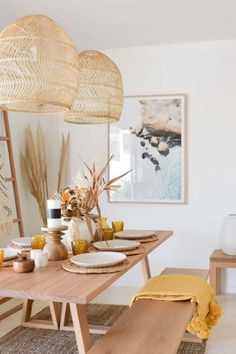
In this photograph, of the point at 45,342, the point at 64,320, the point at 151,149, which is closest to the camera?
the point at 45,342

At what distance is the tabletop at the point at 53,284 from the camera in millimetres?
1798

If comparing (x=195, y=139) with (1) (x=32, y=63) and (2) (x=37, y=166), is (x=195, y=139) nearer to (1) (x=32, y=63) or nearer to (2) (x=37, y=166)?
(2) (x=37, y=166)

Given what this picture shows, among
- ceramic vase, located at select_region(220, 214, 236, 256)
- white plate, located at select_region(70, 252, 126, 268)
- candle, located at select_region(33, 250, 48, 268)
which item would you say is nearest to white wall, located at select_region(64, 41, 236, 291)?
ceramic vase, located at select_region(220, 214, 236, 256)

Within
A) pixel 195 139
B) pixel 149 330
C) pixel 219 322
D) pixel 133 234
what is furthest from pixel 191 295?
pixel 195 139

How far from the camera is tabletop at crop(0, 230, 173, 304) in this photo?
5.90 feet

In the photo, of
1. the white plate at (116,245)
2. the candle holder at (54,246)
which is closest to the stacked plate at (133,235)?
the white plate at (116,245)

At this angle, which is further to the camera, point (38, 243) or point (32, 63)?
point (38, 243)

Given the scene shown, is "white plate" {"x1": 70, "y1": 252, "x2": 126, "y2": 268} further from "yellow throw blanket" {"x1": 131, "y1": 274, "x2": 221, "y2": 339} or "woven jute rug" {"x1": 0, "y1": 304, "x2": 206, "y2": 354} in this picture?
"woven jute rug" {"x1": 0, "y1": 304, "x2": 206, "y2": 354}

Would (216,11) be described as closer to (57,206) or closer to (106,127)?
(106,127)

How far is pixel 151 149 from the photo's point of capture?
4.54m

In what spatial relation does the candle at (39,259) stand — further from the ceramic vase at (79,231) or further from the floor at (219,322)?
the floor at (219,322)

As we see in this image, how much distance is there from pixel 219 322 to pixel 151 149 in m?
1.78

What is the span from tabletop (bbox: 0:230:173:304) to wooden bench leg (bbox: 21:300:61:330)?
1243 millimetres

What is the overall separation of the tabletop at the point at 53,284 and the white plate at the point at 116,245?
0.43 metres
